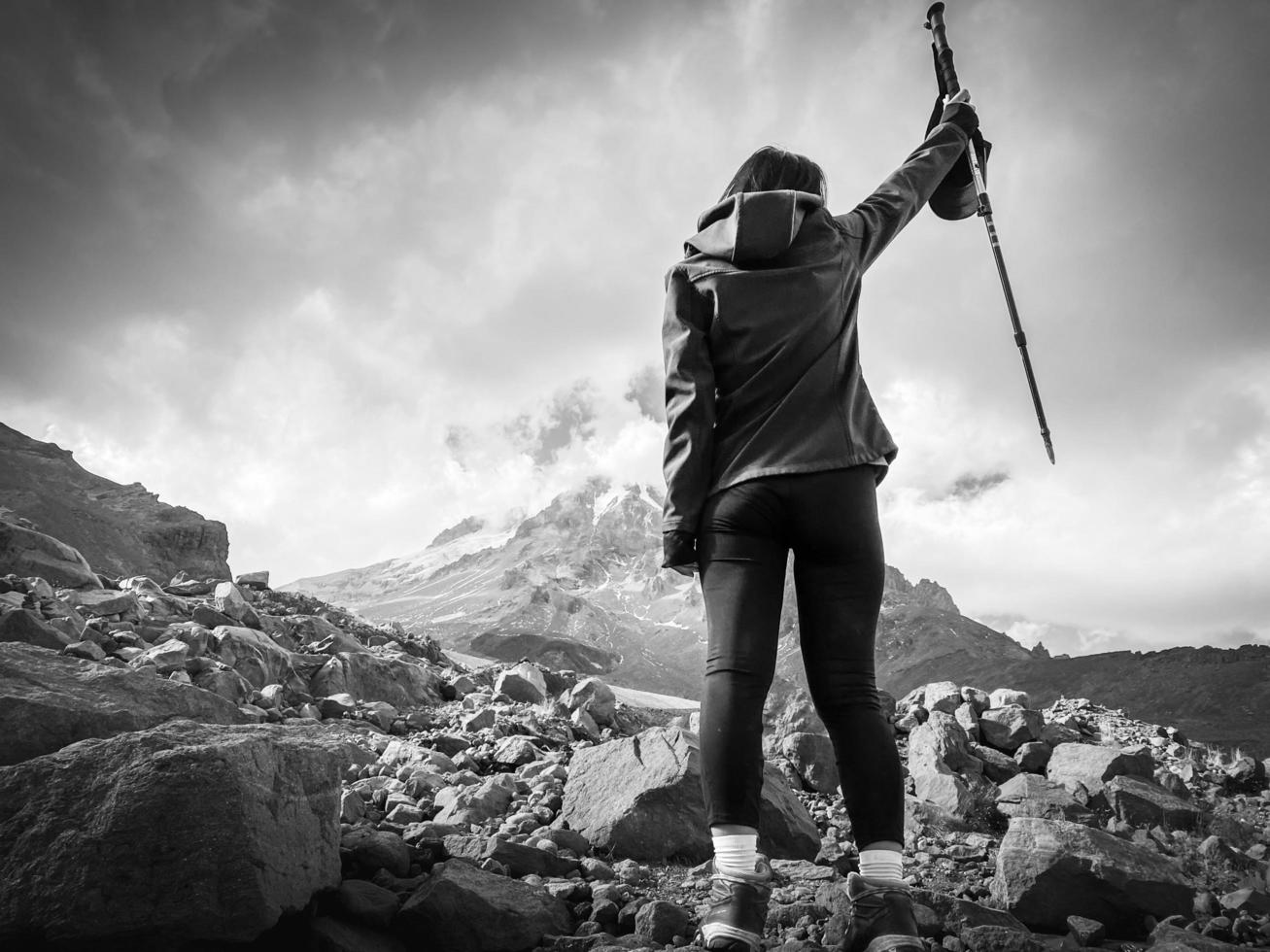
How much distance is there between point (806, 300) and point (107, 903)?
380cm

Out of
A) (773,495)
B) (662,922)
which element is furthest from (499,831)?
(773,495)

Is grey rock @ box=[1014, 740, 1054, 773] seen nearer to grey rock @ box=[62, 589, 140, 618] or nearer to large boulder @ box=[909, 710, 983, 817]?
large boulder @ box=[909, 710, 983, 817]

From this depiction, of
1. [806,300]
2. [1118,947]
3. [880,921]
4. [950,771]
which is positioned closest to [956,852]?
[1118,947]

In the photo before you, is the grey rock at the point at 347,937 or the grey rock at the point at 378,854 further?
the grey rock at the point at 378,854

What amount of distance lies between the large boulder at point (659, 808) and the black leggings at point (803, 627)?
2380mm

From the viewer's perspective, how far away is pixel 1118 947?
3.47 metres

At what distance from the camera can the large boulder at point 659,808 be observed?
16.0 feet

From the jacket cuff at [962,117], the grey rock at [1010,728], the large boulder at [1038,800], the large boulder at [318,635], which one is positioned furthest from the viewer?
the large boulder at [318,635]

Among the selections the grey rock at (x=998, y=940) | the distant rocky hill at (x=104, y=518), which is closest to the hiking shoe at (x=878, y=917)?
the grey rock at (x=998, y=940)

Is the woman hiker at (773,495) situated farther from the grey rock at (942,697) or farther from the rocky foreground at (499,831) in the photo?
the grey rock at (942,697)

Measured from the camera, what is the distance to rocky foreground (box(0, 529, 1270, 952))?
2863 millimetres

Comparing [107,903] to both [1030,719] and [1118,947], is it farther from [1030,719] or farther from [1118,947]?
[1030,719]

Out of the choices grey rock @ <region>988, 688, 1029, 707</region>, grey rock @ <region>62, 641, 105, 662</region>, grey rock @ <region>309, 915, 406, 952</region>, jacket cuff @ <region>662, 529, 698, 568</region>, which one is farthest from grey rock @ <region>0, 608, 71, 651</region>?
grey rock @ <region>988, 688, 1029, 707</region>

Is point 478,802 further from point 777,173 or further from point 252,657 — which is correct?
point 252,657
